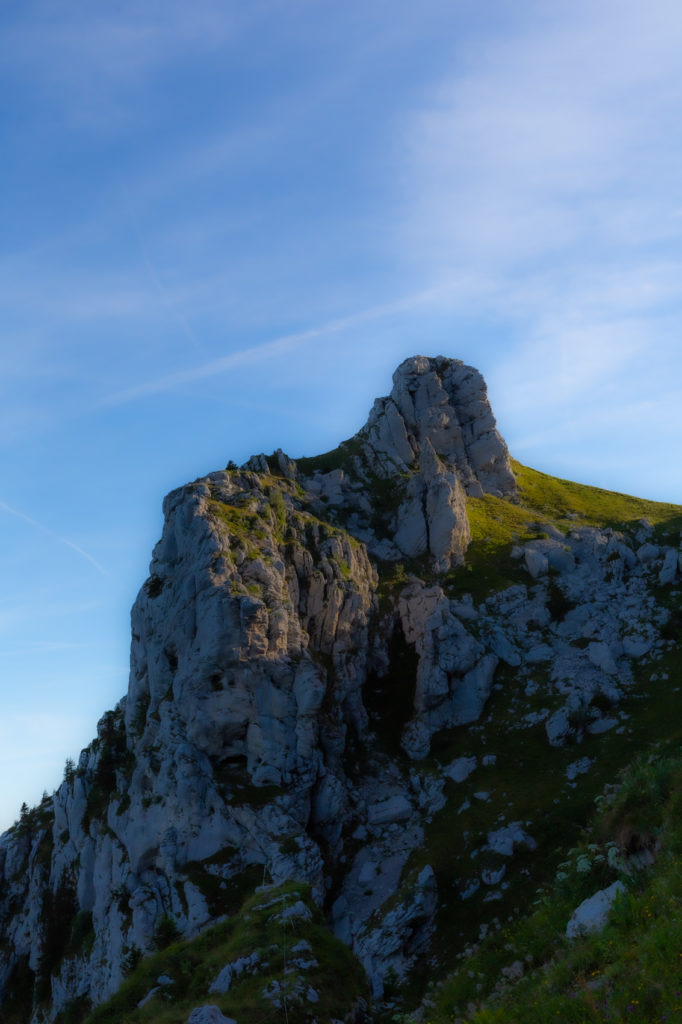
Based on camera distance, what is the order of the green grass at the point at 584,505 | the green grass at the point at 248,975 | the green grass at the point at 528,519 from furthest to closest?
the green grass at the point at 584,505
the green grass at the point at 528,519
the green grass at the point at 248,975

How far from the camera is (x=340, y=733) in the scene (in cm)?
5944

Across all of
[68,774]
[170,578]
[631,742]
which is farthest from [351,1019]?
[68,774]

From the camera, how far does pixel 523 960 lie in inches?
922

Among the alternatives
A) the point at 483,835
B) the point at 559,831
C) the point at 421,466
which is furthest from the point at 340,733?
the point at 421,466

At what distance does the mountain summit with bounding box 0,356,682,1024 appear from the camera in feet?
157

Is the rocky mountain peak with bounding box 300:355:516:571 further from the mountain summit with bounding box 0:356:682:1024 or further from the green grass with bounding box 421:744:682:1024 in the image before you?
the green grass with bounding box 421:744:682:1024

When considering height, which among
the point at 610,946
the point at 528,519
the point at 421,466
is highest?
the point at 421,466

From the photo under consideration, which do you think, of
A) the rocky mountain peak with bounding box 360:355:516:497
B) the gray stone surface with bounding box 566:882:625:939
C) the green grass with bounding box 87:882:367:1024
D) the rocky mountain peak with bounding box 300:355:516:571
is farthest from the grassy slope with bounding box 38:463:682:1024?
the rocky mountain peak with bounding box 360:355:516:497

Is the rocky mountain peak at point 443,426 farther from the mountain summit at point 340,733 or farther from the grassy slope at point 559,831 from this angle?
the mountain summit at point 340,733

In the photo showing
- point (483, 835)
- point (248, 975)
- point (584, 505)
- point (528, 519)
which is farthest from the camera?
point (584, 505)

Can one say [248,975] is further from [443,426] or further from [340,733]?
[443,426]

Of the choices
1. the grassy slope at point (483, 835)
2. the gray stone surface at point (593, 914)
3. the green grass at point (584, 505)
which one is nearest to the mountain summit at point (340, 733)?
the grassy slope at point (483, 835)

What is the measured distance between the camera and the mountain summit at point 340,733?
47.9 m

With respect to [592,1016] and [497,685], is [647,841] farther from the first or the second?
[497,685]
